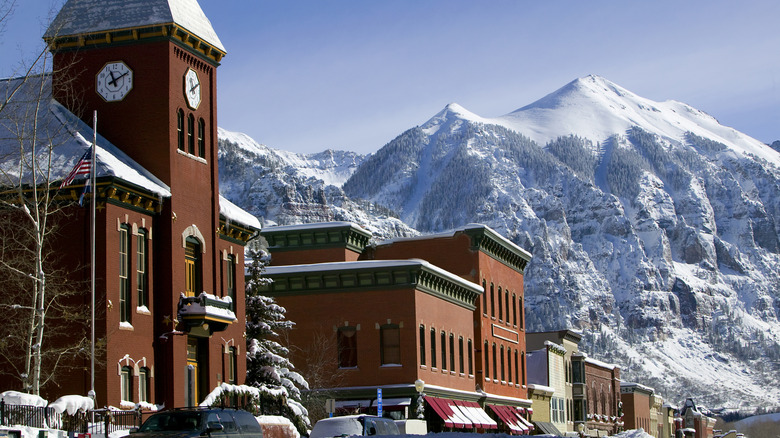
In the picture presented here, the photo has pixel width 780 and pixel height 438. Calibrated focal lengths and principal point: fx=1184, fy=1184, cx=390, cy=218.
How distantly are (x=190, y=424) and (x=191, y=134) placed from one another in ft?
66.4

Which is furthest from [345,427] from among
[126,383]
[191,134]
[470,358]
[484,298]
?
[484,298]

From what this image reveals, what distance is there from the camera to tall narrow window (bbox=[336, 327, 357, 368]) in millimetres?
61219

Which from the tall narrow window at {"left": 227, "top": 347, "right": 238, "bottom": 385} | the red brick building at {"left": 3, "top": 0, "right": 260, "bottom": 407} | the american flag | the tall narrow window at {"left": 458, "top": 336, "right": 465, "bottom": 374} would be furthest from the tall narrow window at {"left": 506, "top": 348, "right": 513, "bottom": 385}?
the american flag

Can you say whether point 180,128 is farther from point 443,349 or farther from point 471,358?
point 471,358

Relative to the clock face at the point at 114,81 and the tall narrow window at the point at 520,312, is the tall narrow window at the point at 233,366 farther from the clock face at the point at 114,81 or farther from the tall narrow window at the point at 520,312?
the tall narrow window at the point at 520,312

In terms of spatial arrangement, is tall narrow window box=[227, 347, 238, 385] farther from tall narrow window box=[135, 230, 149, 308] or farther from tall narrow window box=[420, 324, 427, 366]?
tall narrow window box=[420, 324, 427, 366]

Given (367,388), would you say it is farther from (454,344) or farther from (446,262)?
(446,262)

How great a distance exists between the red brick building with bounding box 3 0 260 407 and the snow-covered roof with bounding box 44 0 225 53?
0.17 ft

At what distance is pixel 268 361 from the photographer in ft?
175

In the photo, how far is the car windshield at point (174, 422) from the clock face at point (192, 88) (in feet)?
64.7

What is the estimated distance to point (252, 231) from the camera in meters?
51.4

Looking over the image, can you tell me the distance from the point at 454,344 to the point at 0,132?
30800 mm

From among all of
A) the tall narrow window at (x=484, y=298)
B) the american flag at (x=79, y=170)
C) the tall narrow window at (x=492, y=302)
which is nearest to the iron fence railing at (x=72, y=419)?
the american flag at (x=79, y=170)

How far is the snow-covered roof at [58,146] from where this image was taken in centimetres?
4106
